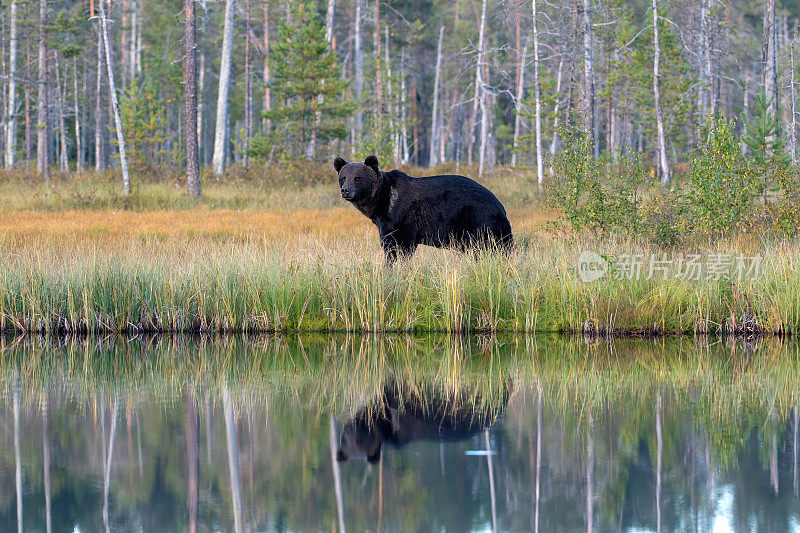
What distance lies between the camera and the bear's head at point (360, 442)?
208 inches

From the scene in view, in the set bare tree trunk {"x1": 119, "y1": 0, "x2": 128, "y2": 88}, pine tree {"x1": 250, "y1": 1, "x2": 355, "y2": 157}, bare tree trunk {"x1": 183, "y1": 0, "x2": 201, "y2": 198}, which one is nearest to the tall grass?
bare tree trunk {"x1": 183, "y1": 0, "x2": 201, "y2": 198}

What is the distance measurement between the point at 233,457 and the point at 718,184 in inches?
337

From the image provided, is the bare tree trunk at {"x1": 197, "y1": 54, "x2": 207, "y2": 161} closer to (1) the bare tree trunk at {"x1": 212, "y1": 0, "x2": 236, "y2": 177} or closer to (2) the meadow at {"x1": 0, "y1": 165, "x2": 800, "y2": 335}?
(1) the bare tree trunk at {"x1": 212, "y1": 0, "x2": 236, "y2": 177}

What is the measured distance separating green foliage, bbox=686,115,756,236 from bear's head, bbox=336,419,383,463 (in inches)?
286

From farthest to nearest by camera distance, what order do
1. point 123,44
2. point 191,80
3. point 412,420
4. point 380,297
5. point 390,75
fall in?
point 123,44
point 390,75
point 191,80
point 380,297
point 412,420

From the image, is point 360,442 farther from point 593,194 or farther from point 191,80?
point 191,80

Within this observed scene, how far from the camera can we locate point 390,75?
34938mm

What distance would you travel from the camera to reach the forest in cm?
2612

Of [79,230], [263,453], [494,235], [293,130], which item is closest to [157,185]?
Answer: [79,230]

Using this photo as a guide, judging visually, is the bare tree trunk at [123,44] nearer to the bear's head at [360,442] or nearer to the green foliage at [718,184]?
the green foliage at [718,184]

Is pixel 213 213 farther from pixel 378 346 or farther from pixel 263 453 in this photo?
pixel 263 453

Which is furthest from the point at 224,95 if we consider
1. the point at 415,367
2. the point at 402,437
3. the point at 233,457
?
the point at 233,457

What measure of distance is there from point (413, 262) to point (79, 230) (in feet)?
26.9

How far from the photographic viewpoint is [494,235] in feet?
34.5
